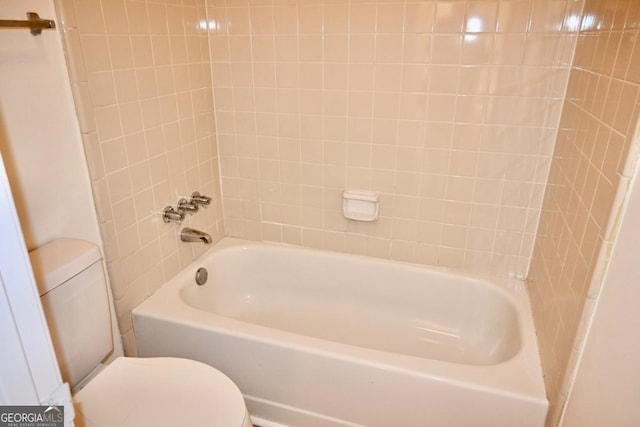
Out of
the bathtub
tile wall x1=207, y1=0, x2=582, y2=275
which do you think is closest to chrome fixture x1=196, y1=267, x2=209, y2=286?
the bathtub

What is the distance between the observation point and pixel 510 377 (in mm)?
1361

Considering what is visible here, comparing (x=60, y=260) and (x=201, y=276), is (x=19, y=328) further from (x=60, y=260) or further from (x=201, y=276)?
(x=201, y=276)

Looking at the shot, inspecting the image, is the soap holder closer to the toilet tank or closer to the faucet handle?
the faucet handle

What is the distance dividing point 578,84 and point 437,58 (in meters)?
0.52

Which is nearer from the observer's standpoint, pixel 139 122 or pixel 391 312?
pixel 139 122

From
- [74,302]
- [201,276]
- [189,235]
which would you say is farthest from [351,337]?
[74,302]

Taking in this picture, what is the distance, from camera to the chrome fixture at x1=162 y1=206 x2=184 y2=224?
70.9 inches

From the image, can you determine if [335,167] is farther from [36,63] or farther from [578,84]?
[36,63]

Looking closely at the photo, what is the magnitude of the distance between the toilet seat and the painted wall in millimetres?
483

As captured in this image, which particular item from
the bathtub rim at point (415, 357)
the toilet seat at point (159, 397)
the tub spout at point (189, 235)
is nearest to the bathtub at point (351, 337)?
the bathtub rim at point (415, 357)

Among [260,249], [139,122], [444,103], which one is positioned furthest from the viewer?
[260,249]

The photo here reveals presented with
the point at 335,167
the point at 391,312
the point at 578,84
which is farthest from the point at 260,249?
the point at 578,84

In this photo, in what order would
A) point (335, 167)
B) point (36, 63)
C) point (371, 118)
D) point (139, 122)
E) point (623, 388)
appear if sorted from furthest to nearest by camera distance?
point (335, 167) < point (371, 118) < point (139, 122) < point (36, 63) < point (623, 388)
